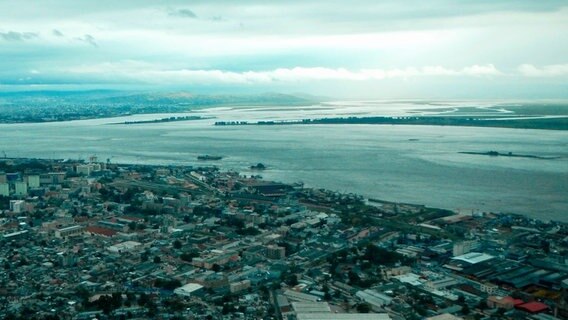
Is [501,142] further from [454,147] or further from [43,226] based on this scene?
[43,226]

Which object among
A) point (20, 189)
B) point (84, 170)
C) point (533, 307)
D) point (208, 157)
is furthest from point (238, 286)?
point (208, 157)

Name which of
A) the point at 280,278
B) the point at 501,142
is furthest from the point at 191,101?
the point at 280,278

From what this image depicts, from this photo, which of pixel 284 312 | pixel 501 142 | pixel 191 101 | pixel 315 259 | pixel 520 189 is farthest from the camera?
pixel 191 101

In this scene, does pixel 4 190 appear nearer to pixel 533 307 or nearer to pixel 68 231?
pixel 68 231

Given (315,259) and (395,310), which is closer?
(395,310)

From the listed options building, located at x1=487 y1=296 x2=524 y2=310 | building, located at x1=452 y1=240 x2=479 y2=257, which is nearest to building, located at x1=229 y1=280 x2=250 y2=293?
building, located at x1=487 y1=296 x2=524 y2=310
